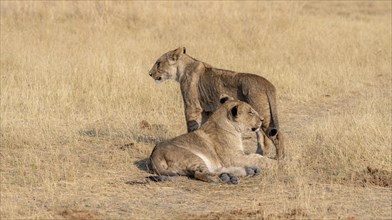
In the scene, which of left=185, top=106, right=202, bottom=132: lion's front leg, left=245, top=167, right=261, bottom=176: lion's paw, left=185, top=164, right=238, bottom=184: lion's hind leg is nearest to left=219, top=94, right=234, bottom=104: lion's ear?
left=185, top=106, right=202, bottom=132: lion's front leg

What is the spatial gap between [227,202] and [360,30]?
441 inches

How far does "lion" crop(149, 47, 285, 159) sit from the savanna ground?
40 cm

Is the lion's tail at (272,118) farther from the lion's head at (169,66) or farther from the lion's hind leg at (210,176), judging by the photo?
the lion's head at (169,66)

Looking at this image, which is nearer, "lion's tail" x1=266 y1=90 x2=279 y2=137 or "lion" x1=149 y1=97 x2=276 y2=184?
"lion" x1=149 y1=97 x2=276 y2=184

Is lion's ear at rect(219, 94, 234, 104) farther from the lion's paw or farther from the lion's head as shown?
the lion's head

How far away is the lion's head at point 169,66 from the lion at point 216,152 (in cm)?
116

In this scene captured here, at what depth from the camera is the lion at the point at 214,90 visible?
7609 millimetres

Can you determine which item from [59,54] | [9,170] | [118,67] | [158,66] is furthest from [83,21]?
[9,170]

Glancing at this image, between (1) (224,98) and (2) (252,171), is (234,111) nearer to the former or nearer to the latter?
(1) (224,98)

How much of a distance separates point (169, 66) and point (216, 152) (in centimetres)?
161

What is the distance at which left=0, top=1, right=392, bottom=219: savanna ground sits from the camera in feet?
20.5

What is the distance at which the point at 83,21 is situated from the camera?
15898 mm

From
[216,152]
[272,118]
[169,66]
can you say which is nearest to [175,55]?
[169,66]

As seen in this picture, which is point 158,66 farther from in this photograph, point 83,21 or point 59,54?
point 83,21
